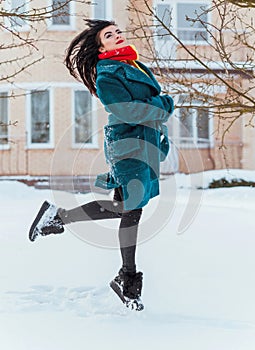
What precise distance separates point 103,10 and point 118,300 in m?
10.7

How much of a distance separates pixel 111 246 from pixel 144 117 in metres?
1.72

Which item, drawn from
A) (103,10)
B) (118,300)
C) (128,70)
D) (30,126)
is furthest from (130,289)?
(30,126)

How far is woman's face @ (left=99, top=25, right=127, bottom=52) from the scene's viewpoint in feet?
9.37

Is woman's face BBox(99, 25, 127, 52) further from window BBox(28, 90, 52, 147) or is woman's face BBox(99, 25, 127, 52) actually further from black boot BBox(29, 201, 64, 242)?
window BBox(28, 90, 52, 147)

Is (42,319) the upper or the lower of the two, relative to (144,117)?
lower

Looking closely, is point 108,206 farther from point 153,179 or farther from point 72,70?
point 72,70

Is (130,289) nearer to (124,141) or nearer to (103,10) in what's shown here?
(124,141)

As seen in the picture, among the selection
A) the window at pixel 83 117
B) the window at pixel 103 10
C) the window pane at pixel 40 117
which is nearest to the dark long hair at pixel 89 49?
the window at pixel 103 10

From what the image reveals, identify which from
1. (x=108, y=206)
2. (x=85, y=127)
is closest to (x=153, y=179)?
(x=108, y=206)

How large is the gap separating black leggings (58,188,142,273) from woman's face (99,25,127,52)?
68 centimetres

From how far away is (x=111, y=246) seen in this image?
4.20m

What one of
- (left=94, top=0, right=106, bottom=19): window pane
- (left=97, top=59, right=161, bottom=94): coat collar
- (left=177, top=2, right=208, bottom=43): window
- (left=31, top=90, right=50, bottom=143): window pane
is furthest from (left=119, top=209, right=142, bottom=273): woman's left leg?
(left=31, top=90, right=50, bottom=143): window pane

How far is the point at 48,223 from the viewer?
9.89 feet

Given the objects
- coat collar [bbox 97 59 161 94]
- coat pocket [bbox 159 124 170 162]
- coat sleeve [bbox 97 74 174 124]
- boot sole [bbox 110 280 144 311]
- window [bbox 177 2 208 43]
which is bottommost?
boot sole [bbox 110 280 144 311]
